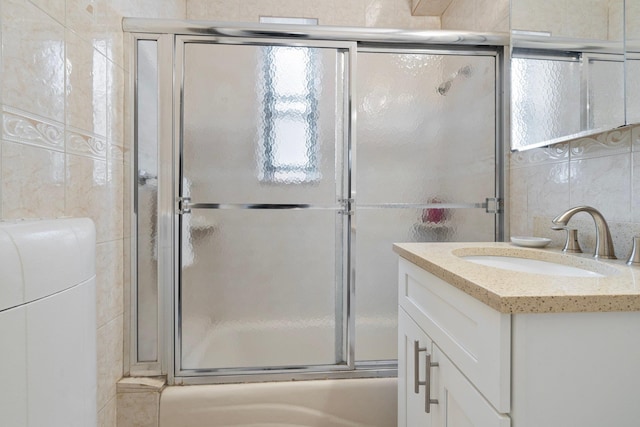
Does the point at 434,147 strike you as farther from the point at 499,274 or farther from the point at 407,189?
the point at 499,274

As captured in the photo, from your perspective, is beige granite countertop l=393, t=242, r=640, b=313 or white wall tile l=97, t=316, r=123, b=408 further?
white wall tile l=97, t=316, r=123, b=408

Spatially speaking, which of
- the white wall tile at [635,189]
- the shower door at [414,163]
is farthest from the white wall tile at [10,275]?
the white wall tile at [635,189]

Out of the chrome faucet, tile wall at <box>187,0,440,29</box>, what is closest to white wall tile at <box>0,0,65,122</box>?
tile wall at <box>187,0,440,29</box>

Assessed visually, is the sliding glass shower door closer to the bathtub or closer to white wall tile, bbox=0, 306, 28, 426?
the bathtub

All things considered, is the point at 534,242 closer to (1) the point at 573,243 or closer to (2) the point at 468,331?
(1) the point at 573,243

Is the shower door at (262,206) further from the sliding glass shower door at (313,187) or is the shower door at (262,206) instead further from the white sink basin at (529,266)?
the white sink basin at (529,266)

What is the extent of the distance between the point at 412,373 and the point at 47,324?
0.96m

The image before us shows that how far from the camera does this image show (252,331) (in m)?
1.39

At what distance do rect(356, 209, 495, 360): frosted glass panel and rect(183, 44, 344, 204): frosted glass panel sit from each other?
312 mm

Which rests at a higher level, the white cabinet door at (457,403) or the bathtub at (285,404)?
the white cabinet door at (457,403)

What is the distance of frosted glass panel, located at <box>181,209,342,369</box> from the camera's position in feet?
4.47

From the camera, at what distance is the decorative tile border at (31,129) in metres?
0.76

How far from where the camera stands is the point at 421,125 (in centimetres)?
142

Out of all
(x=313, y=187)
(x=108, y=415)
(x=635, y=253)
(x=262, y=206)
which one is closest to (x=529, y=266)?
(x=635, y=253)
